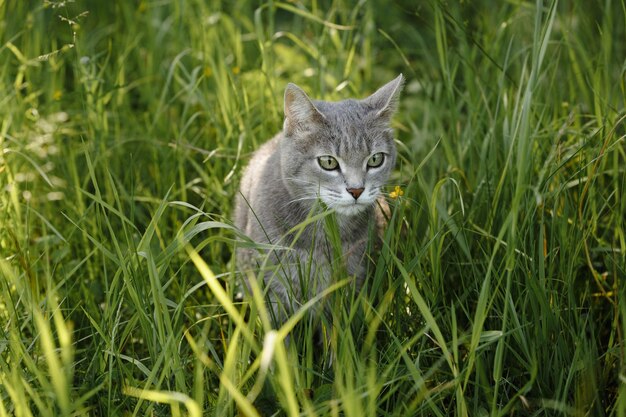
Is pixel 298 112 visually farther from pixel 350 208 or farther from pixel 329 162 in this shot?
pixel 350 208

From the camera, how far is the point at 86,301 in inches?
109

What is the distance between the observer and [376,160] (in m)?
2.96

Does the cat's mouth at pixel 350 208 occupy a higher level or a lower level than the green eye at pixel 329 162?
lower

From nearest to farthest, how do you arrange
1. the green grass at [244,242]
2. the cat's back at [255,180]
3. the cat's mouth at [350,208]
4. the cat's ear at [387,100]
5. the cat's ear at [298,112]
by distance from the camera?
the green grass at [244,242] → the cat's mouth at [350,208] → the cat's ear at [298,112] → the cat's ear at [387,100] → the cat's back at [255,180]

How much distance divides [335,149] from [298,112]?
0.21m

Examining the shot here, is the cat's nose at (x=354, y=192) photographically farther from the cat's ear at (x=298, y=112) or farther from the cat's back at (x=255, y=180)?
the cat's back at (x=255, y=180)

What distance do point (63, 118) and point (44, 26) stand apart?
107cm

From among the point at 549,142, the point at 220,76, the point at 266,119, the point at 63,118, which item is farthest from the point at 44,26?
the point at 549,142

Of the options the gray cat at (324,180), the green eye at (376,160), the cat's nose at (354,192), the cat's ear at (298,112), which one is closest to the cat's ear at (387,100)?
the gray cat at (324,180)

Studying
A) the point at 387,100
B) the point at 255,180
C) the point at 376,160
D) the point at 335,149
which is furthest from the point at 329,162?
the point at 255,180

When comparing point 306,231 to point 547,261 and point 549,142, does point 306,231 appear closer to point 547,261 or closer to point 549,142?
point 547,261

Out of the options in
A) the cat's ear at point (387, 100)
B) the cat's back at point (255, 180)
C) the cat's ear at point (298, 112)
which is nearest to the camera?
the cat's ear at point (298, 112)

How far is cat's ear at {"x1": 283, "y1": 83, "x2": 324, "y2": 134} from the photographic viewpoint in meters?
2.86

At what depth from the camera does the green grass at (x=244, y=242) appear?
218 cm
